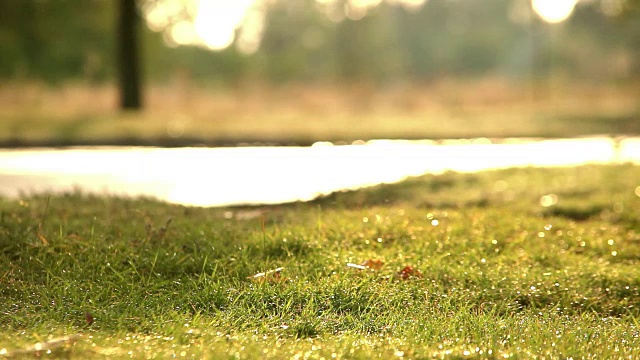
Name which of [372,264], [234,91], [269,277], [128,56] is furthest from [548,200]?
[234,91]

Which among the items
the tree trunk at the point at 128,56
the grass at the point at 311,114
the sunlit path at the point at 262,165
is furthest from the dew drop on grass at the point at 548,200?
the tree trunk at the point at 128,56

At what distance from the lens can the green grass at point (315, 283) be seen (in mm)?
4168

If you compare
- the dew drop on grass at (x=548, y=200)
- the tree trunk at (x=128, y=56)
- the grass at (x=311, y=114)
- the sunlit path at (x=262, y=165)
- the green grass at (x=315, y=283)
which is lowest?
the green grass at (x=315, y=283)

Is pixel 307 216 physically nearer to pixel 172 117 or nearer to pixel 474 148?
pixel 474 148

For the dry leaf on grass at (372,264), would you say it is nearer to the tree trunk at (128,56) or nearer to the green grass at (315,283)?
the green grass at (315,283)

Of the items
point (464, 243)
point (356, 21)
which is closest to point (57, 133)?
point (464, 243)

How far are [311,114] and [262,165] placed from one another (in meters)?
10.2

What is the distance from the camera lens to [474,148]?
50.5 feet

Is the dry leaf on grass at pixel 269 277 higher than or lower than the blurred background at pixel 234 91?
lower

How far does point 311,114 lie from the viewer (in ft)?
75.2

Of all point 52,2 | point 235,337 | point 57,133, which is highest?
point 52,2

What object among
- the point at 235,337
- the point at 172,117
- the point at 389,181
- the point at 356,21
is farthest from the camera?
the point at 356,21

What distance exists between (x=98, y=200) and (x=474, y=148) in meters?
9.17

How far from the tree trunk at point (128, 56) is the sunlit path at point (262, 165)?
262 inches
